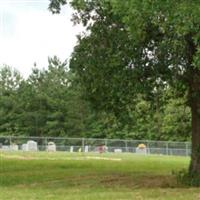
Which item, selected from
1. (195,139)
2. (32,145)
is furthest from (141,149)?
(195,139)

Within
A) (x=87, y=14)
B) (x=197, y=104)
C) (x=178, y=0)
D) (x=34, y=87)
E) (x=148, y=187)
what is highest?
(x=34, y=87)

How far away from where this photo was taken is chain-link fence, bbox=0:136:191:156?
186 ft

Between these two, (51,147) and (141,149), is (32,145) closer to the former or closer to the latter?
(51,147)

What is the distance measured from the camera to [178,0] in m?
10.9

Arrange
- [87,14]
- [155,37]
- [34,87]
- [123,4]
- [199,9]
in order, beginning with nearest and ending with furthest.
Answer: [199,9], [123,4], [155,37], [87,14], [34,87]

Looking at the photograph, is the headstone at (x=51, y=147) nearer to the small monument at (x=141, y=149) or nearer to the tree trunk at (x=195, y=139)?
the small monument at (x=141, y=149)

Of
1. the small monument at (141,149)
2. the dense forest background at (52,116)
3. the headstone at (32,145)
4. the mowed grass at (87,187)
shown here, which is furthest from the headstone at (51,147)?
the mowed grass at (87,187)

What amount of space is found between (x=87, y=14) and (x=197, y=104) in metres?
4.40

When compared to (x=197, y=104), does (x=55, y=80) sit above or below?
above

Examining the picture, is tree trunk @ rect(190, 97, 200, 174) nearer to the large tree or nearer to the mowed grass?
the large tree

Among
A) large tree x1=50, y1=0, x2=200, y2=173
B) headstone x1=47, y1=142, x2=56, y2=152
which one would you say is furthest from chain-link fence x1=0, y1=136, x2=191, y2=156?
large tree x1=50, y1=0, x2=200, y2=173

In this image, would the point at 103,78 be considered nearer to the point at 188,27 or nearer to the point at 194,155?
the point at 194,155

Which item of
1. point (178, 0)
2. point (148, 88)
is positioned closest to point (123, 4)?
point (178, 0)

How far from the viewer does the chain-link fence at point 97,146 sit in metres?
56.8
